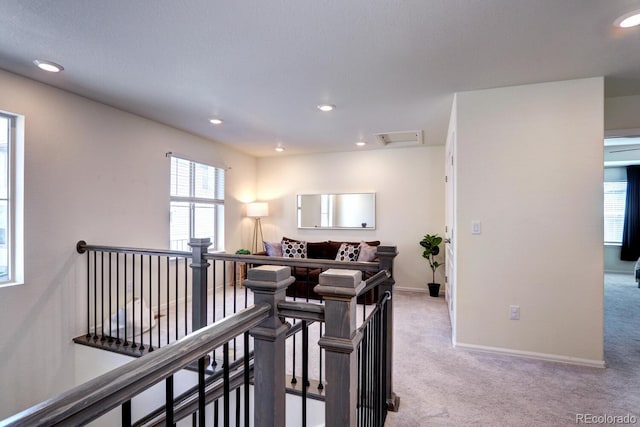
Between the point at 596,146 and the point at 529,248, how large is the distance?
98 centimetres

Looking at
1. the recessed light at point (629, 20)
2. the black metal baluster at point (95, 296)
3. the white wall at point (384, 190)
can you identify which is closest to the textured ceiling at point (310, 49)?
the recessed light at point (629, 20)

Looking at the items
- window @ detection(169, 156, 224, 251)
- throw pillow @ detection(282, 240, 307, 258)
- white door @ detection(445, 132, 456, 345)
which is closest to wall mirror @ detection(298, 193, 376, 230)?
throw pillow @ detection(282, 240, 307, 258)

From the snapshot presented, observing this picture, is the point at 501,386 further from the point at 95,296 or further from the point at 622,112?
the point at 95,296

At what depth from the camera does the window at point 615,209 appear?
689 cm

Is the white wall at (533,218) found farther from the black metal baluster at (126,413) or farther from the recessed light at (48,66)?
the recessed light at (48,66)

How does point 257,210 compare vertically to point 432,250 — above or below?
above

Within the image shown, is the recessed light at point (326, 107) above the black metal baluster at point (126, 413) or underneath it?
above

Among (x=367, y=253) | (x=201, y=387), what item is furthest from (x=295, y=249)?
(x=201, y=387)

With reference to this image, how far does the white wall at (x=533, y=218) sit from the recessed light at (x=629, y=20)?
0.80 metres

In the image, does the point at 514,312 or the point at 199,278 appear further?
the point at 514,312

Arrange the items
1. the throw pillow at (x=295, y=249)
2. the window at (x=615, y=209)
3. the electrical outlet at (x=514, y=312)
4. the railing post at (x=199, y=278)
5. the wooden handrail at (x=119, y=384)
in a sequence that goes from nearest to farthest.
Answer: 1. the wooden handrail at (x=119, y=384)
2. the railing post at (x=199, y=278)
3. the electrical outlet at (x=514, y=312)
4. the throw pillow at (x=295, y=249)
5. the window at (x=615, y=209)

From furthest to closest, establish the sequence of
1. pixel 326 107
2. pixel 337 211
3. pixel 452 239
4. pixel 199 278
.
→ pixel 337 211
pixel 452 239
pixel 326 107
pixel 199 278

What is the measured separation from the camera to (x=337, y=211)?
5.73 m

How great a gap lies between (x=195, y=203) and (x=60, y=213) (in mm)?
1864
